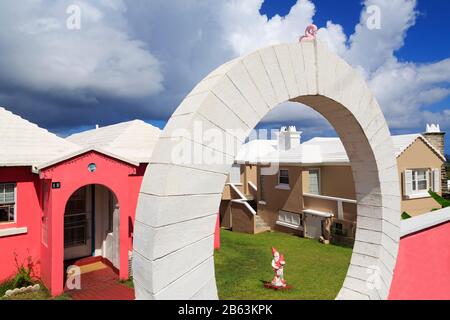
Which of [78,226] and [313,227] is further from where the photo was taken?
[313,227]

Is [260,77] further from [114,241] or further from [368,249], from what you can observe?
[114,241]

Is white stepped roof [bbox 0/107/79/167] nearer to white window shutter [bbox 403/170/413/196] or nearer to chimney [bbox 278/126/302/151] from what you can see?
chimney [bbox 278/126/302/151]

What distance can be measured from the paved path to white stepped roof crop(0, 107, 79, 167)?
4386 millimetres

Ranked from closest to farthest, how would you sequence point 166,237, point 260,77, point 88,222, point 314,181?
point 166,237
point 260,77
point 88,222
point 314,181

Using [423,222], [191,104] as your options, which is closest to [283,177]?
[423,222]

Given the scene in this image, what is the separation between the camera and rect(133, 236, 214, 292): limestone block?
8.17 ft

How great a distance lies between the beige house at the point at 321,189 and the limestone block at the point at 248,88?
44.9 feet

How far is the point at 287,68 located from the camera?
3502mm

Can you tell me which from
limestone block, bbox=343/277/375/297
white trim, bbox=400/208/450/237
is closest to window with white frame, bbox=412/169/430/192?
white trim, bbox=400/208/450/237

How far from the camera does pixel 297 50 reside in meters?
3.63

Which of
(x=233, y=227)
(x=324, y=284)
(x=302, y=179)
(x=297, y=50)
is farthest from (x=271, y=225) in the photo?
(x=297, y=50)

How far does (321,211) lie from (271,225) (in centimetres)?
430

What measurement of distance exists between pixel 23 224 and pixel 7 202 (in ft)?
2.85
